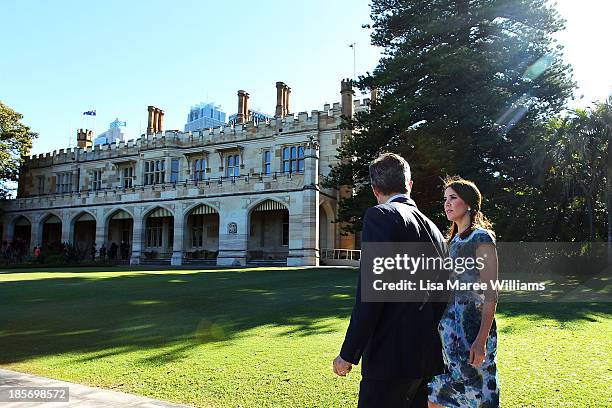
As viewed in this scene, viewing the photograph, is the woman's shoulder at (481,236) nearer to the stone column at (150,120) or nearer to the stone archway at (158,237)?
the stone archway at (158,237)

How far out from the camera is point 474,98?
17.7m

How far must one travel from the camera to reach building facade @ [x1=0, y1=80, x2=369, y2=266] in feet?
91.0

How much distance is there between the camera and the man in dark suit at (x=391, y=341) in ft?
8.23

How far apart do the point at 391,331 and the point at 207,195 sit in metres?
28.2

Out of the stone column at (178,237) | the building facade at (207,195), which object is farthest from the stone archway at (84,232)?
the stone column at (178,237)

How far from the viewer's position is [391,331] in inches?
101

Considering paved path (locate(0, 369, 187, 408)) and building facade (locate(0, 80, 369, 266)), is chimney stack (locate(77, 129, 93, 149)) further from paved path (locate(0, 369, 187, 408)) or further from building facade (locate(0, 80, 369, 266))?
paved path (locate(0, 369, 187, 408))

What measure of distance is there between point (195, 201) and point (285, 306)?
21.7 metres

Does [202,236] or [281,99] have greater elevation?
[281,99]

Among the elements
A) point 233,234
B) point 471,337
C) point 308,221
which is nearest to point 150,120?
point 233,234

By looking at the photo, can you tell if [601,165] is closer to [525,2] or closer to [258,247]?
[525,2]

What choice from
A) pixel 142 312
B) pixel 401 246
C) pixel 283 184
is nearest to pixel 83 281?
pixel 142 312

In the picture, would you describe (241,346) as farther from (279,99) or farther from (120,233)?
(120,233)

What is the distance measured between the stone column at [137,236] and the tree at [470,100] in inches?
669
